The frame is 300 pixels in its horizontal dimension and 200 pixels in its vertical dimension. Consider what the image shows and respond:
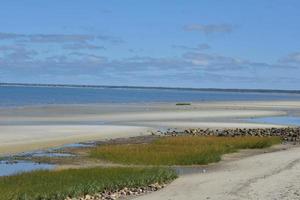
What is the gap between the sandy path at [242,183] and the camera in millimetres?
17250

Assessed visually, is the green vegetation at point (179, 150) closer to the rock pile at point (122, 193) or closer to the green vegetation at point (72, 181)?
the green vegetation at point (72, 181)

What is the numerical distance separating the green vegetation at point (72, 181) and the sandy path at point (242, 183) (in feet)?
3.45

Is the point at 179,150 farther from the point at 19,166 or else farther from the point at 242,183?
the point at 242,183

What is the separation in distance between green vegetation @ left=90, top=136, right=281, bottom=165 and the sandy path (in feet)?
7.22

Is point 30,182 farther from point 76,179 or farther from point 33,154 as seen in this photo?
point 33,154

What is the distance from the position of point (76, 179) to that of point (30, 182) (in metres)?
1.51

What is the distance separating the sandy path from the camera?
17250 mm

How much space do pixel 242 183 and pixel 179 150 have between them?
11363 mm

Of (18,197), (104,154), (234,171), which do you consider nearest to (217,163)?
(234,171)

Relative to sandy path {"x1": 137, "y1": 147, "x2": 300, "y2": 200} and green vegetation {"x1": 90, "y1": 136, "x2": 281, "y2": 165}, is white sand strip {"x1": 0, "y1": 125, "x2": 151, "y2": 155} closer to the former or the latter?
green vegetation {"x1": 90, "y1": 136, "x2": 281, "y2": 165}

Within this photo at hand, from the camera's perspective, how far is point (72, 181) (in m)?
19.3

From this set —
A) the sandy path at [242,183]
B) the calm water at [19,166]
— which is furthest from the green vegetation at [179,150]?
the calm water at [19,166]

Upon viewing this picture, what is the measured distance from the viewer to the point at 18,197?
53.0ft

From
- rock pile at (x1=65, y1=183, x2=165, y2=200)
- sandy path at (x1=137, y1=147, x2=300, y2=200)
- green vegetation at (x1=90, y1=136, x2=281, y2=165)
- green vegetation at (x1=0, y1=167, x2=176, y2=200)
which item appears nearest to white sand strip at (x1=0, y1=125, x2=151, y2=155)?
green vegetation at (x1=90, y1=136, x2=281, y2=165)
